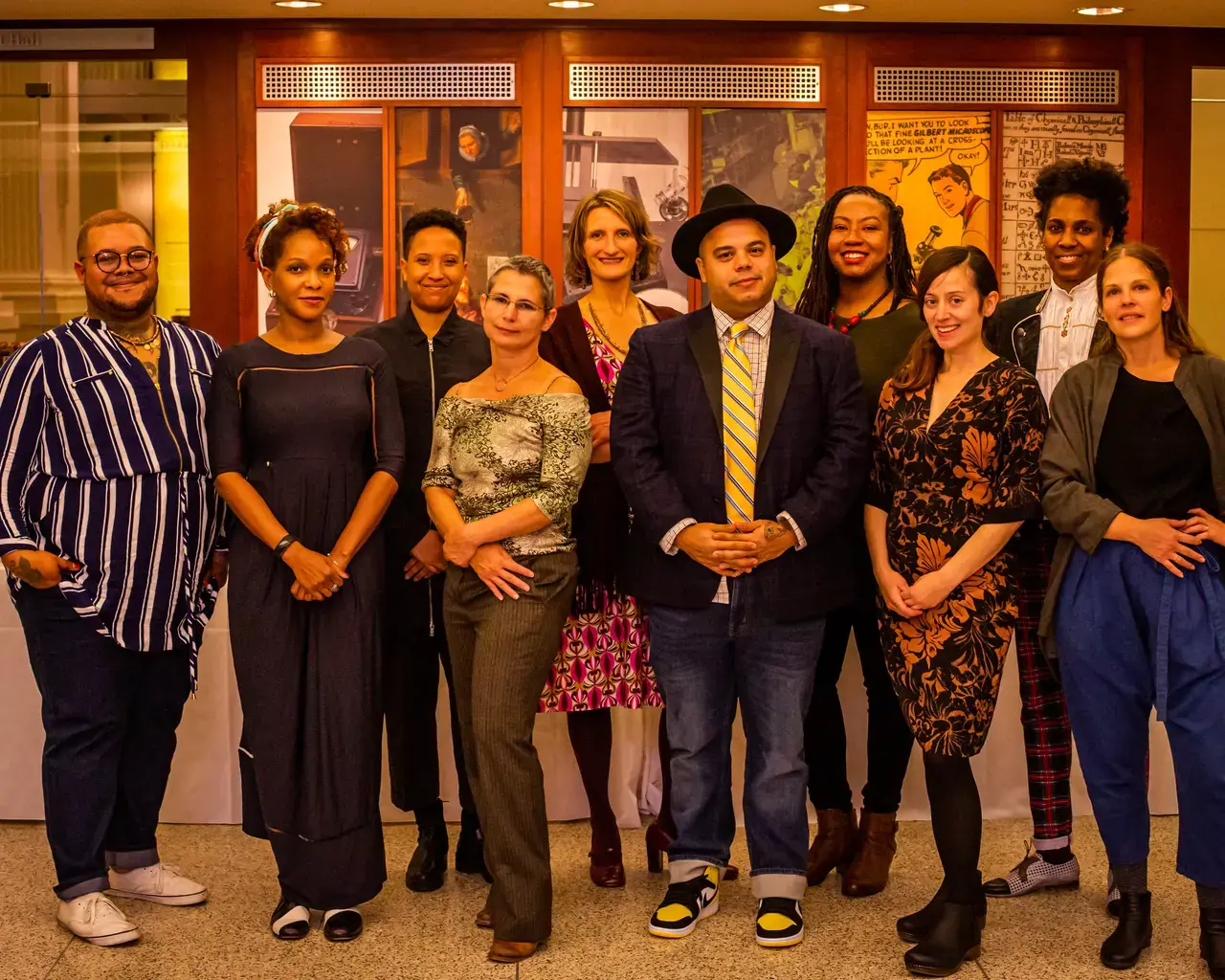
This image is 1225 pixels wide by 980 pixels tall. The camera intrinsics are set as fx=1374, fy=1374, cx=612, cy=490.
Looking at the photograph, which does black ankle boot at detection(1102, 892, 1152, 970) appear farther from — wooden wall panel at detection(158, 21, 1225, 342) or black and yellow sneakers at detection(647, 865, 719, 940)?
wooden wall panel at detection(158, 21, 1225, 342)

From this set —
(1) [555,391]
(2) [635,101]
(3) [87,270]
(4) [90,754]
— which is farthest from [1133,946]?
(2) [635,101]

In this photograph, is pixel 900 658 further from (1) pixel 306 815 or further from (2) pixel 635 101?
(2) pixel 635 101

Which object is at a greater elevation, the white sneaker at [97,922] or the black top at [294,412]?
the black top at [294,412]

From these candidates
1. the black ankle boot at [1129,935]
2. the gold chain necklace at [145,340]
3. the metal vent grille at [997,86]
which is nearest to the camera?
the black ankle boot at [1129,935]

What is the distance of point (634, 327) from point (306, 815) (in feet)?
4.79

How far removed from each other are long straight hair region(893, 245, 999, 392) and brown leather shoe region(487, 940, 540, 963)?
1.54 m

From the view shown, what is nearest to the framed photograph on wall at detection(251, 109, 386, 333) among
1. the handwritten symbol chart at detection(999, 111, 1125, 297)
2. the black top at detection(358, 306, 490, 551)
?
the handwritten symbol chart at detection(999, 111, 1125, 297)

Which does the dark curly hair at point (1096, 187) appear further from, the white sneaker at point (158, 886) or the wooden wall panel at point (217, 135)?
the wooden wall panel at point (217, 135)

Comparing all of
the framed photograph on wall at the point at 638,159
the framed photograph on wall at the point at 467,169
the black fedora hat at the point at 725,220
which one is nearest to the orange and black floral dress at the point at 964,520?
the black fedora hat at the point at 725,220

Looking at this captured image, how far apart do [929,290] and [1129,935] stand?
5.00 ft

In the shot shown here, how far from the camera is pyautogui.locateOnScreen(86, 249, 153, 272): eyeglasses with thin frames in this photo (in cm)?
327

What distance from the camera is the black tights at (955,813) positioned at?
306 cm

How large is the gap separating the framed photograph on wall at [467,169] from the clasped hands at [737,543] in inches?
147

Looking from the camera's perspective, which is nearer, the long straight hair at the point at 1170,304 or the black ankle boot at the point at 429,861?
the long straight hair at the point at 1170,304
